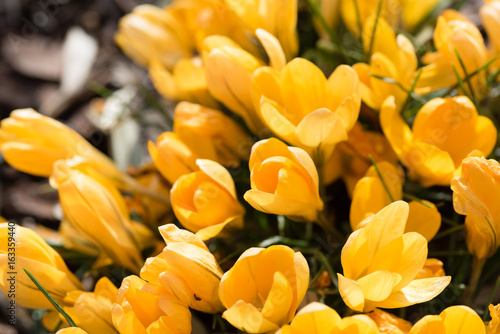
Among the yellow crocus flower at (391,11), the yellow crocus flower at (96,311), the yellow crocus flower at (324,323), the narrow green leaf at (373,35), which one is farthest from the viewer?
the yellow crocus flower at (391,11)

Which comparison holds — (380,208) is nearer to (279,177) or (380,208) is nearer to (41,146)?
(279,177)

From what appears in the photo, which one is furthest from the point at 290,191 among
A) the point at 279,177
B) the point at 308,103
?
the point at 308,103

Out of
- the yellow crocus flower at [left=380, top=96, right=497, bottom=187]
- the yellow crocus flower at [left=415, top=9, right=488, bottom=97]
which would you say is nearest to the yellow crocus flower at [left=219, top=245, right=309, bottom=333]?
the yellow crocus flower at [left=380, top=96, right=497, bottom=187]

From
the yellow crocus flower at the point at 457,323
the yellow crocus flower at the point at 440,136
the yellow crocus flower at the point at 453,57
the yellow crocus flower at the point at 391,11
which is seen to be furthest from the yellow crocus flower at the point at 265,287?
the yellow crocus flower at the point at 391,11

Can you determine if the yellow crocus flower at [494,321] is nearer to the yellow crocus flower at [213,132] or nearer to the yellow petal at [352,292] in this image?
the yellow petal at [352,292]

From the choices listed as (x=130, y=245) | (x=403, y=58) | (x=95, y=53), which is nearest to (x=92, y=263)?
(x=130, y=245)

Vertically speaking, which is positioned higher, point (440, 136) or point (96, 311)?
point (440, 136)

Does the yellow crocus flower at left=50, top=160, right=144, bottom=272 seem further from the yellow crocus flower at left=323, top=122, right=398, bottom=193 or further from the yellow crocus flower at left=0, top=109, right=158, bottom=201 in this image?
the yellow crocus flower at left=323, top=122, right=398, bottom=193

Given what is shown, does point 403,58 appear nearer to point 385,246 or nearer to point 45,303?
point 385,246
